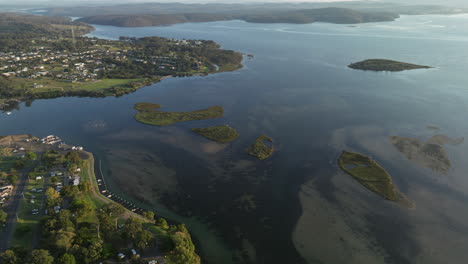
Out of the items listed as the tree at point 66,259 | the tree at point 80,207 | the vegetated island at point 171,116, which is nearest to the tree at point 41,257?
the tree at point 66,259

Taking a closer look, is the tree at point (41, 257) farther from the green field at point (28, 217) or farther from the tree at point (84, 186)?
the tree at point (84, 186)

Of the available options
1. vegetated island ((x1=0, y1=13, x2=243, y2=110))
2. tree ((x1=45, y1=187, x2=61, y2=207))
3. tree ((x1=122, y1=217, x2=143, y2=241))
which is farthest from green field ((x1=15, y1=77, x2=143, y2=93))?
tree ((x1=122, y1=217, x2=143, y2=241))

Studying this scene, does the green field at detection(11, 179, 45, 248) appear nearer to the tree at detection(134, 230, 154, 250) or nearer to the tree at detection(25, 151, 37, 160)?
the tree at detection(25, 151, 37, 160)

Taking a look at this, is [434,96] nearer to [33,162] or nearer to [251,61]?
[251,61]

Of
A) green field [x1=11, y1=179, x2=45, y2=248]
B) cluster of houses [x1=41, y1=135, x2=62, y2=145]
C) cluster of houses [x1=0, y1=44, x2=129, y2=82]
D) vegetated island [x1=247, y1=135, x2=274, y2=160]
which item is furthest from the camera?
cluster of houses [x1=0, y1=44, x2=129, y2=82]

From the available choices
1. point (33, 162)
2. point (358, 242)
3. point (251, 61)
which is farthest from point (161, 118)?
point (251, 61)

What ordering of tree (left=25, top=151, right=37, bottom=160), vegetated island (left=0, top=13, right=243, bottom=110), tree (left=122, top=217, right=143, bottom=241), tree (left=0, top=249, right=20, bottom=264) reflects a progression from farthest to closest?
vegetated island (left=0, top=13, right=243, bottom=110)
tree (left=25, top=151, right=37, bottom=160)
tree (left=122, top=217, right=143, bottom=241)
tree (left=0, top=249, right=20, bottom=264)
